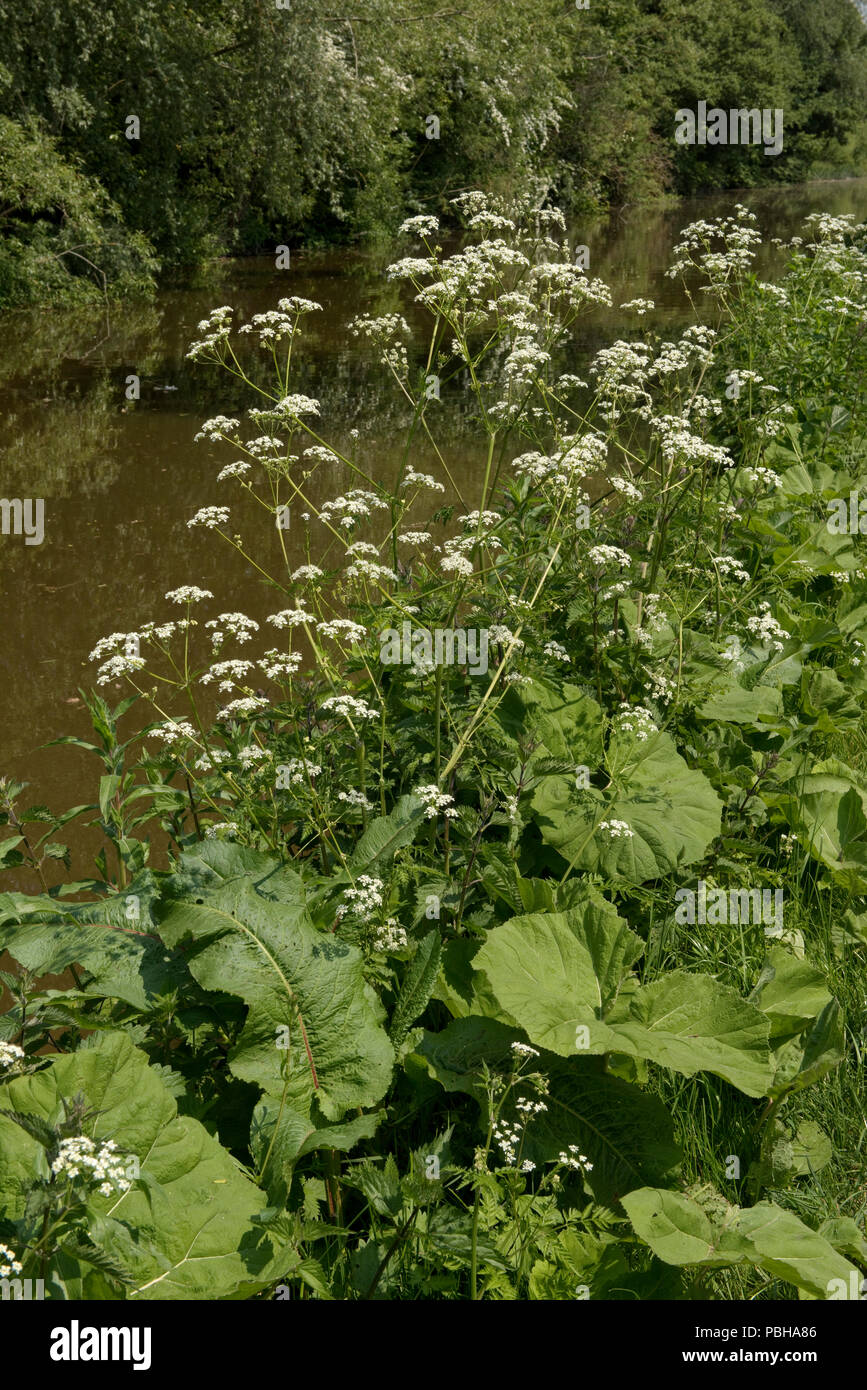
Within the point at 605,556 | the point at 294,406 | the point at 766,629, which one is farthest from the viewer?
the point at 766,629

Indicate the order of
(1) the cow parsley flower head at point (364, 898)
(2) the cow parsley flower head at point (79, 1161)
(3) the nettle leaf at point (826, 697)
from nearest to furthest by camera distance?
(2) the cow parsley flower head at point (79, 1161) < (1) the cow parsley flower head at point (364, 898) < (3) the nettle leaf at point (826, 697)

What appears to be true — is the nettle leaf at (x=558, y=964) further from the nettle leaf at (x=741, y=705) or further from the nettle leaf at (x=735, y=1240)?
the nettle leaf at (x=741, y=705)

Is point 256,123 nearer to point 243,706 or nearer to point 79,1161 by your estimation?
point 243,706

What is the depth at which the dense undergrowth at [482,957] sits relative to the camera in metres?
2.15

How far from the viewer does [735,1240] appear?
7.22ft

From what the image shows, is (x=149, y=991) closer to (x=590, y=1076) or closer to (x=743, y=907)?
(x=590, y=1076)

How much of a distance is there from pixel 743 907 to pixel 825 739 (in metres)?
1.14

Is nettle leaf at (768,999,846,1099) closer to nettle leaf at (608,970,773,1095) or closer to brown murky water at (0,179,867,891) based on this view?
nettle leaf at (608,970,773,1095)

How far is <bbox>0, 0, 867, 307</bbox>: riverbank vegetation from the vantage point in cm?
1525

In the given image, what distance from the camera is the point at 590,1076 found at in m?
2.56

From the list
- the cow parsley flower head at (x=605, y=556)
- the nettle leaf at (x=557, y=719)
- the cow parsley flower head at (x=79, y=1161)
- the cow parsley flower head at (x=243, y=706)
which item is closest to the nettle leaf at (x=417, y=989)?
the cow parsley flower head at (x=243, y=706)

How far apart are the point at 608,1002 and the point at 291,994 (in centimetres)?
78

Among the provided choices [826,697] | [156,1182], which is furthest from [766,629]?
[156,1182]
